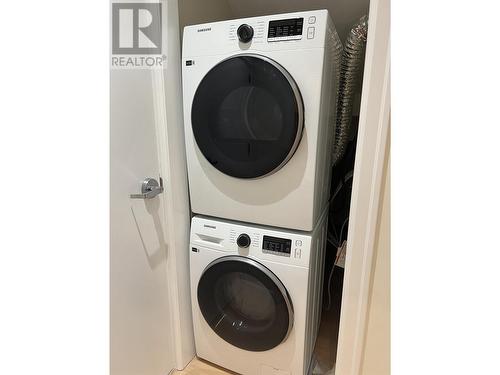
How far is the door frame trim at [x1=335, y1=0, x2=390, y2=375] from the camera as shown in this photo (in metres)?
0.90

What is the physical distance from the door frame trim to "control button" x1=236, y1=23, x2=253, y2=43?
16.7 inches

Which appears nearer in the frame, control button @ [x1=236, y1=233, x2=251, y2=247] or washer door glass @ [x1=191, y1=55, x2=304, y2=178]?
washer door glass @ [x1=191, y1=55, x2=304, y2=178]

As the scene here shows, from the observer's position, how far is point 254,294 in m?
1.32

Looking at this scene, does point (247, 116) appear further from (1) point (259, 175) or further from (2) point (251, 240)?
(2) point (251, 240)

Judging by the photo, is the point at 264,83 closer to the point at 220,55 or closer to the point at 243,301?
the point at 220,55

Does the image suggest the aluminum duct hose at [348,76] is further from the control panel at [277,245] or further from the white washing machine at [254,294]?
the control panel at [277,245]

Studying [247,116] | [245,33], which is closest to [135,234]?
[247,116]

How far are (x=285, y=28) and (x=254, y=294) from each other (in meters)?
1.15

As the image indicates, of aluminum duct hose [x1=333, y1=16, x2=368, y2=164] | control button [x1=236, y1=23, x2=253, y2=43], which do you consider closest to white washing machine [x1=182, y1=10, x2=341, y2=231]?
control button [x1=236, y1=23, x2=253, y2=43]

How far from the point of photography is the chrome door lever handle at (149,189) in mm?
1143

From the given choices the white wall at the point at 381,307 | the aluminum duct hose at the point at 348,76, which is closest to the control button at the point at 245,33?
the aluminum duct hose at the point at 348,76

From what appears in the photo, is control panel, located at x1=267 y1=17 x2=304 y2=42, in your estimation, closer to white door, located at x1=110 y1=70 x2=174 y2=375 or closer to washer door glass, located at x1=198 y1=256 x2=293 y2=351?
white door, located at x1=110 y1=70 x2=174 y2=375

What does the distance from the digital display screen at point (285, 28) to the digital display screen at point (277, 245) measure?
2.65ft
